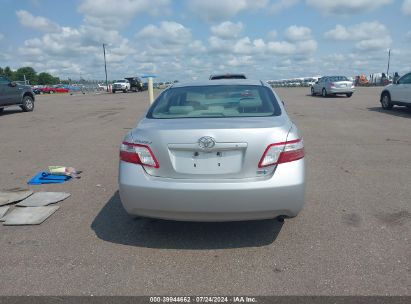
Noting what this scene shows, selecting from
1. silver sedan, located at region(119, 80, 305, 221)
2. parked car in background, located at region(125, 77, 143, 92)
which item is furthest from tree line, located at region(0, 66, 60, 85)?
silver sedan, located at region(119, 80, 305, 221)

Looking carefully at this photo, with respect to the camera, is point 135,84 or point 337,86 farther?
point 135,84

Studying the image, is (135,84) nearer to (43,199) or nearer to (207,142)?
(43,199)

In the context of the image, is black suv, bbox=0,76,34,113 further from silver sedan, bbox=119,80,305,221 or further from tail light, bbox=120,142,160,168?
silver sedan, bbox=119,80,305,221

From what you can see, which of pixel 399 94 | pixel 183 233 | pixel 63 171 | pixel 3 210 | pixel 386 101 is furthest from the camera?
pixel 386 101

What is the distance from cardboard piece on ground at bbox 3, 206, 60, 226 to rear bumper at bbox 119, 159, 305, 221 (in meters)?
1.55

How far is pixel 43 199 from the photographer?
194 inches

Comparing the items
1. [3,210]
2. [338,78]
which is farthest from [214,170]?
[338,78]

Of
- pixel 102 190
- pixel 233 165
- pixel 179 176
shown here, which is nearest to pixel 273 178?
pixel 233 165

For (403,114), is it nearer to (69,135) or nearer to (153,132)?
(69,135)

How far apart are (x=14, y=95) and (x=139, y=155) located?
1620 centimetres

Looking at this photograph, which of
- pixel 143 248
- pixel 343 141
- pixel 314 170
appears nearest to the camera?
pixel 143 248

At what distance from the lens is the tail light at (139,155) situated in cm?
334

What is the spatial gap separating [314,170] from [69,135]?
7325 mm

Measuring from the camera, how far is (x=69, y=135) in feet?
35.0
